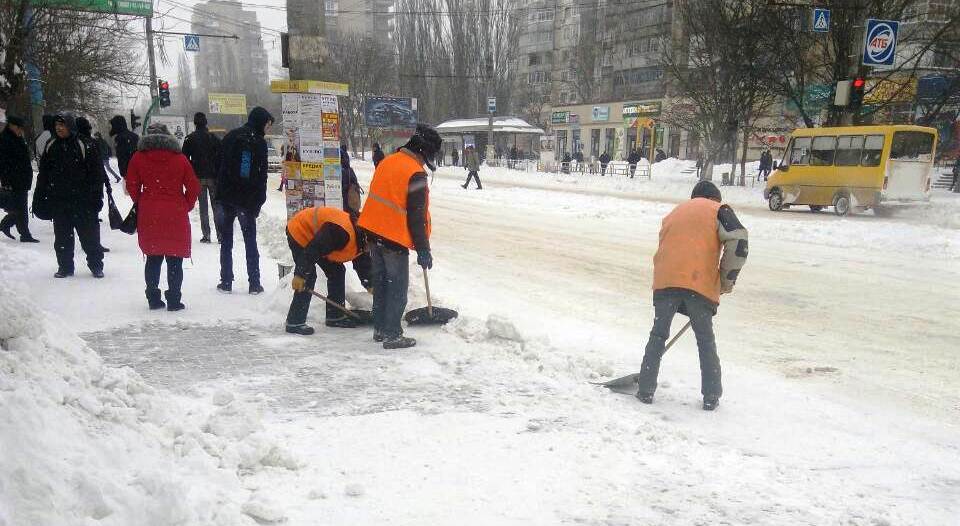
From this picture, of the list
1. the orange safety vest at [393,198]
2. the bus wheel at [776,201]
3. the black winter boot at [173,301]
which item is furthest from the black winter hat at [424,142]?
the bus wheel at [776,201]

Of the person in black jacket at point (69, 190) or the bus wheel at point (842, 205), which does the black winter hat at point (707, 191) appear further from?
the bus wheel at point (842, 205)

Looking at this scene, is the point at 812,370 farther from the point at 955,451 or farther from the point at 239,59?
the point at 239,59

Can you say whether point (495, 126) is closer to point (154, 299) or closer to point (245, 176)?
point (245, 176)

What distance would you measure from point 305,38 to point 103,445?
4.99m

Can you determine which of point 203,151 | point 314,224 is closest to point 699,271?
point 314,224

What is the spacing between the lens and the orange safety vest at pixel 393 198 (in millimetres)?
4926

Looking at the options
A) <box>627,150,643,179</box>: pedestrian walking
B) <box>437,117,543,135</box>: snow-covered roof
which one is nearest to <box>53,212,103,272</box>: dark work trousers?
<box>627,150,643,179</box>: pedestrian walking

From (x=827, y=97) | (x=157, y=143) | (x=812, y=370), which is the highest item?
(x=827, y=97)

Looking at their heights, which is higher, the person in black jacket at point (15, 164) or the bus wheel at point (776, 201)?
the person in black jacket at point (15, 164)

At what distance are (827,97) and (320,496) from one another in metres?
24.5

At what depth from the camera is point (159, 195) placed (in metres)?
5.81

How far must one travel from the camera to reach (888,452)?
12.5ft

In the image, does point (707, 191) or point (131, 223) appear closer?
point (707, 191)

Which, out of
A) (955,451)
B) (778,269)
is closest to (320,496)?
(955,451)
